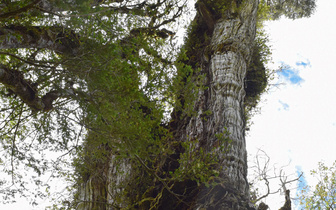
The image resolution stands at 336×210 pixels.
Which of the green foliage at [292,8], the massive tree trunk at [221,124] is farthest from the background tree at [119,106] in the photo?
the green foliage at [292,8]

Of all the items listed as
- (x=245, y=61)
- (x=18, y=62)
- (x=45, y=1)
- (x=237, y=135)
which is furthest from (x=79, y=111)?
(x=245, y=61)

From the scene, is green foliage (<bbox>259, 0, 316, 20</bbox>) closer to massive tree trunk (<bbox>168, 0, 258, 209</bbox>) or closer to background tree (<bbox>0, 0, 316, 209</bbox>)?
massive tree trunk (<bbox>168, 0, 258, 209</bbox>)

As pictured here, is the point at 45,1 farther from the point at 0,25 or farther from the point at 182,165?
the point at 182,165

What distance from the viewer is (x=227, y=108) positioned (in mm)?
6711

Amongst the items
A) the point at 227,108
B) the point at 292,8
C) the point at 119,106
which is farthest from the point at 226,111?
the point at 292,8

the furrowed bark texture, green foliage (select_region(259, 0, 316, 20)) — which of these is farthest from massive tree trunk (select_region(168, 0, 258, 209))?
green foliage (select_region(259, 0, 316, 20))

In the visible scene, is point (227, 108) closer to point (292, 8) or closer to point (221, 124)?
point (221, 124)

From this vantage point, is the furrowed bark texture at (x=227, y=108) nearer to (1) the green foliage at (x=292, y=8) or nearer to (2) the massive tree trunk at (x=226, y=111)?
(2) the massive tree trunk at (x=226, y=111)

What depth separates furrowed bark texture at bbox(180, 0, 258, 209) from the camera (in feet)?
17.4

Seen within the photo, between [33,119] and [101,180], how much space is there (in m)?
2.26

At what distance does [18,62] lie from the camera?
5176 millimetres

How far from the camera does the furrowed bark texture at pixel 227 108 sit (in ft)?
17.4

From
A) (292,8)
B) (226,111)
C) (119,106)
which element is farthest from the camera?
(292,8)

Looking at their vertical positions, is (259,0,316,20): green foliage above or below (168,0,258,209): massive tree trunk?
above
